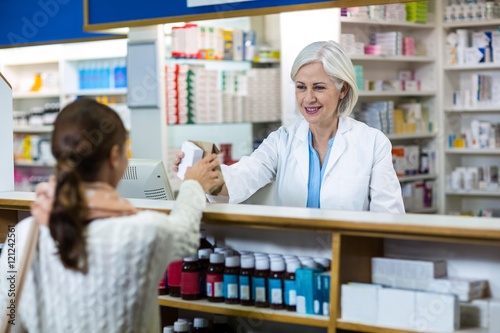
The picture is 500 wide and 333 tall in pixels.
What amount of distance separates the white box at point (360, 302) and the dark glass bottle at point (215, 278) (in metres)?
0.49

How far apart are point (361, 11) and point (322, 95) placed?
3.04 meters

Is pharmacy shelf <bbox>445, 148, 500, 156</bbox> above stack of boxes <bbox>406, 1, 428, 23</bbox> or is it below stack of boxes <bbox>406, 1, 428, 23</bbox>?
below

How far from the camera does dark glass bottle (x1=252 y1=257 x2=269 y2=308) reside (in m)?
2.74

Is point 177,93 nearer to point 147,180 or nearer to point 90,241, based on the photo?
point 147,180

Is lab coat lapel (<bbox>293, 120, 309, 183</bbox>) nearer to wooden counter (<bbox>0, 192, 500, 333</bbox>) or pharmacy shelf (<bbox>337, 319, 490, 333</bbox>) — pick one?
wooden counter (<bbox>0, 192, 500, 333</bbox>)

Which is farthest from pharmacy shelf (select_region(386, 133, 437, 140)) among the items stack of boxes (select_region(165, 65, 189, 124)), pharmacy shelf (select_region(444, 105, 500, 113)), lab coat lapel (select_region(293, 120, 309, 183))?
lab coat lapel (select_region(293, 120, 309, 183))

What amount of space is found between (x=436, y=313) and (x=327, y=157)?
1237 mm

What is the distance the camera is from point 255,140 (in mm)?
7102

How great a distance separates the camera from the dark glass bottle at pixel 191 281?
2.90 meters

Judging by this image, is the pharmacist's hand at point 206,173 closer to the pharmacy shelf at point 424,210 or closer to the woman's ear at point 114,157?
the woman's ear at point 114,157

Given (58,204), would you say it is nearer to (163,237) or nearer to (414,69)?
(163,237)

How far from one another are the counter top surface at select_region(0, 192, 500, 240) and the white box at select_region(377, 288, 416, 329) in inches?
7.9

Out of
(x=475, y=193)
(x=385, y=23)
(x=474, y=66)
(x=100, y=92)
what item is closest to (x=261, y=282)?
(x=385, y=23)

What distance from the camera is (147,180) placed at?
343 centimetres
